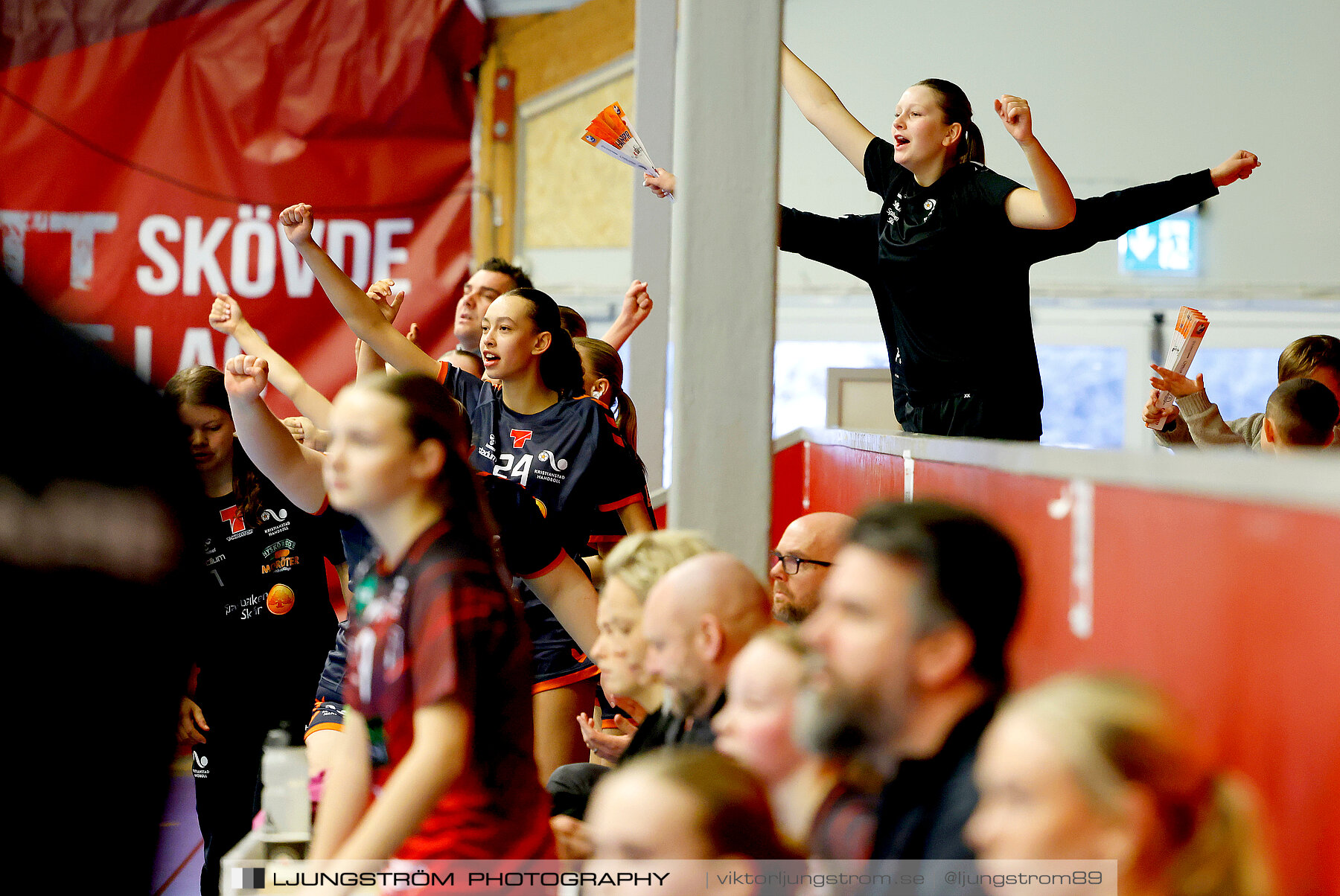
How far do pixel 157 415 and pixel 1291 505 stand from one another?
0.89 m

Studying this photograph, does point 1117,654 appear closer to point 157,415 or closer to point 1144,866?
point 1144,866

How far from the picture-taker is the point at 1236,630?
115 centimetres

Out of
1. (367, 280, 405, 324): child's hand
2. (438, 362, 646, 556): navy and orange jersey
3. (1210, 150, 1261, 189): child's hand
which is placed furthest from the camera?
(367, 280, 405, 324): child's hand

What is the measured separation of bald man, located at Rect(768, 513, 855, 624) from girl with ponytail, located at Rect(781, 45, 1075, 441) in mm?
485

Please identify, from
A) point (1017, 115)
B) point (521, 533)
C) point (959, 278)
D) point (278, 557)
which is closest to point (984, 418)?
point (959, 278)

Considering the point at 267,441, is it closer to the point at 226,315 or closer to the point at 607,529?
the point at 226,315

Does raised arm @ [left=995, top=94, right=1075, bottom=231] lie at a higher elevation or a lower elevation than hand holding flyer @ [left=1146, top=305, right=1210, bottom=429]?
higher

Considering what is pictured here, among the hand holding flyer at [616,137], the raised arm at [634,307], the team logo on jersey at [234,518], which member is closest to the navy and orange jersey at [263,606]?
the team logo on jersey at [234,518]

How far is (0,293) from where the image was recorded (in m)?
0.50

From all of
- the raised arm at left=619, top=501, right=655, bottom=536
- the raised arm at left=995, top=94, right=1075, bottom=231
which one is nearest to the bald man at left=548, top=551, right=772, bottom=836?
the raised arm at left=995, top=94, right=1075, bottom=231

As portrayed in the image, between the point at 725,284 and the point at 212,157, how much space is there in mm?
5761

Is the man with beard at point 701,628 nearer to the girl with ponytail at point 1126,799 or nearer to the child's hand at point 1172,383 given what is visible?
the girl with ponytail at point 1126,799

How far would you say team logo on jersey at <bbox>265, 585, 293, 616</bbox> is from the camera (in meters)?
3.60

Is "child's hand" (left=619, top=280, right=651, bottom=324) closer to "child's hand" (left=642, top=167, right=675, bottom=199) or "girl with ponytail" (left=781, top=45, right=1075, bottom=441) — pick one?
"child's hand" (left=642, top=167, right=675, bottom=199)
